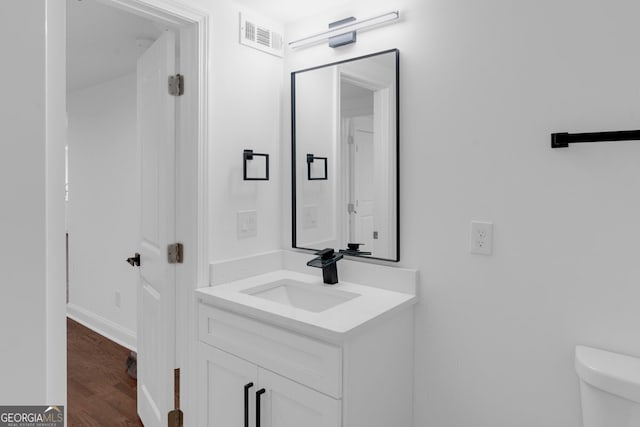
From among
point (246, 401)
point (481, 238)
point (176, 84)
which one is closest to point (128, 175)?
point (176, 84)

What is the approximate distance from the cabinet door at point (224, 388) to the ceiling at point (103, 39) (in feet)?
5.06

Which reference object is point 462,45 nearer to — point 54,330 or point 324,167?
point 324,167

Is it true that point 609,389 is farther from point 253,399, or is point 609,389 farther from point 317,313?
point 253,399

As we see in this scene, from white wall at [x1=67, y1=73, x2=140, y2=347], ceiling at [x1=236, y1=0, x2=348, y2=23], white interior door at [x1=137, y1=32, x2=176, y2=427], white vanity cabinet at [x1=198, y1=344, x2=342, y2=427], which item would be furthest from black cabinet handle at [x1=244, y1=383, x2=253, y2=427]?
white wall at [x1=67, y1=73, x2=140, y2=347]

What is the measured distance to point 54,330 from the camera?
23 centimetres

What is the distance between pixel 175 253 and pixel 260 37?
44.0 inches

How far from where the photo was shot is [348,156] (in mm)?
1911

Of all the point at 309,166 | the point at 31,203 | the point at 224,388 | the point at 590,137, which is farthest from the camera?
the point at 309,166

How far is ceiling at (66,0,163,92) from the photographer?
2146mm

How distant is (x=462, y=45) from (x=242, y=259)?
1.32 meters

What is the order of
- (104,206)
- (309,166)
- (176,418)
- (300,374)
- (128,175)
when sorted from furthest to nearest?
(104,206), (128,175), (309,166), (176,418), (300,374)

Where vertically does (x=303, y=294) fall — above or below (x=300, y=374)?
above

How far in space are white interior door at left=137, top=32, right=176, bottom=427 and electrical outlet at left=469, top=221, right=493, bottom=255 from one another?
4.27ft

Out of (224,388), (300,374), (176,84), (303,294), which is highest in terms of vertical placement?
(176,84)
